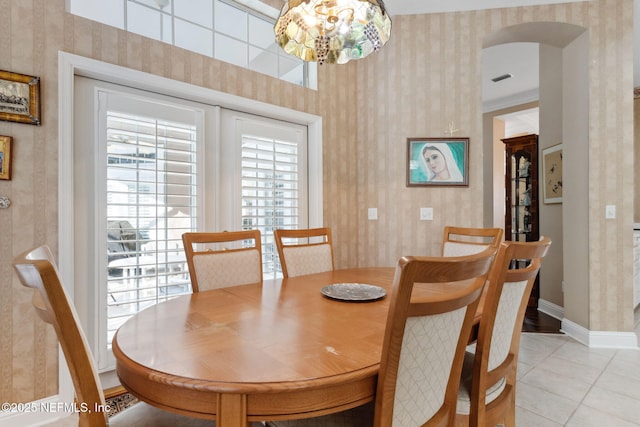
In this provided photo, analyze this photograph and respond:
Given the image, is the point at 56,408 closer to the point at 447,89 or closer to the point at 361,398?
the point at 361,398

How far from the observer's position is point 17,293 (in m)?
1.81

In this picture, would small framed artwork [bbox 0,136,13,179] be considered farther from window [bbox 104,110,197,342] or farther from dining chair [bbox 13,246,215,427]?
dining chair [bbox 13,246,215,427]

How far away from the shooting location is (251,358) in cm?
92

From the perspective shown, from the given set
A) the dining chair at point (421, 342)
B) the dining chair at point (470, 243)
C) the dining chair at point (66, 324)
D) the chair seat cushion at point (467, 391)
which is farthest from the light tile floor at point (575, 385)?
the dining chair at point (66, 324)

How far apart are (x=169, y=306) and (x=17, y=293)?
1.08 meters

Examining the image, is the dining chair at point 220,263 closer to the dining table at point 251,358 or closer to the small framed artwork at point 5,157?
the dining table at point 251,358

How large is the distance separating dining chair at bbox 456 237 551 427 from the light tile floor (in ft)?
2.44

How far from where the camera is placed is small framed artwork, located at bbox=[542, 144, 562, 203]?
11.8 feet

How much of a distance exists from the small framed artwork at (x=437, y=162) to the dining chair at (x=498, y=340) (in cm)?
198

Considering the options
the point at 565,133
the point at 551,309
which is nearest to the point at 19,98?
the point at 565,133

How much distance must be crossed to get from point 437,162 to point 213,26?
7.69ft

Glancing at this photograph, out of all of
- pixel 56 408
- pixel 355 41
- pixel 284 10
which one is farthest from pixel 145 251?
pixel 355 41

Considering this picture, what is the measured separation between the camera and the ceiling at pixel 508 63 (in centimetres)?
307

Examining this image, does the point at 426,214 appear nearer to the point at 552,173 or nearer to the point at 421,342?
the point at 552,173
